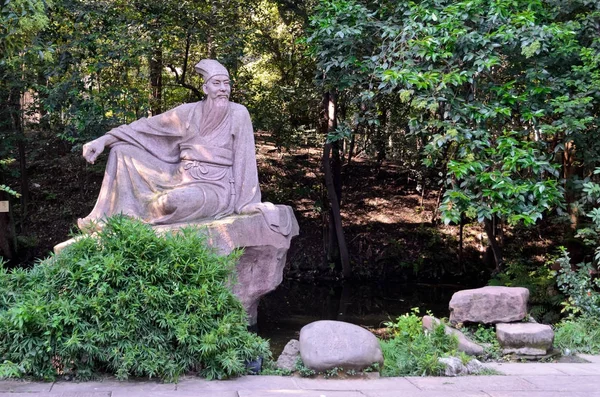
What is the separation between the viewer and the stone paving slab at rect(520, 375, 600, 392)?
15.6 feet

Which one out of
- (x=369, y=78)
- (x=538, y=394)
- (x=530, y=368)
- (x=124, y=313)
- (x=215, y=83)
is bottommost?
(x=530, y=368)

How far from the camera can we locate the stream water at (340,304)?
8.50 meters

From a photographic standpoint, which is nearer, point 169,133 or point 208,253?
point 208,253

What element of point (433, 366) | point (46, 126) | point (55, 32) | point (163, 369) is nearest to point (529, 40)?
point (433, 366)

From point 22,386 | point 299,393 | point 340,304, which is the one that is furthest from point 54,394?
point 340,304

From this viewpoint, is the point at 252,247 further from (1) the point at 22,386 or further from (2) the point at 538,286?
(2) the point at 538,286

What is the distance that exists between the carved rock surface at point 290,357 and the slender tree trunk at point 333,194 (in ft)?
24.0

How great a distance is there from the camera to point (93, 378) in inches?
181

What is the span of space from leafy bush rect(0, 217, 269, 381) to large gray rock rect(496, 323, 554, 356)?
7.70 ft

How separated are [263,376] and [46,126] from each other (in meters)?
8.83

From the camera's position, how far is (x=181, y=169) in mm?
7426

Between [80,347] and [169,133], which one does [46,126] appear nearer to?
[169,133]

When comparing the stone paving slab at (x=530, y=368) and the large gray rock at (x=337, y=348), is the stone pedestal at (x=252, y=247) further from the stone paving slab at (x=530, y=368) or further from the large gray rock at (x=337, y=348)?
the stone paving slab at (x=530, y=368)

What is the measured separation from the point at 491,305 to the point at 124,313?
3.56m
